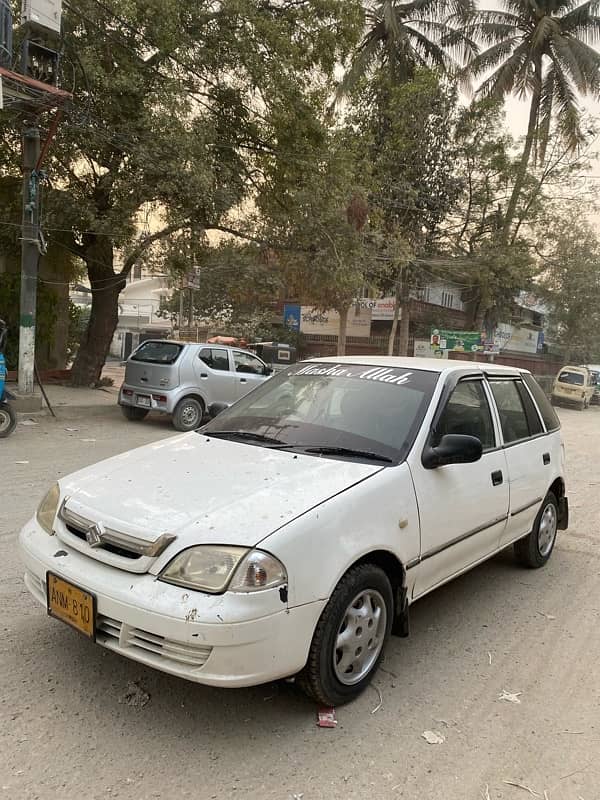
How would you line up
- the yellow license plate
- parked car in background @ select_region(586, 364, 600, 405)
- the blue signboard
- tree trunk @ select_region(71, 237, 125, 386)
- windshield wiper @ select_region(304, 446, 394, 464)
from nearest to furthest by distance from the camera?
the yellow license plate → windshield wiper @ select_region(304, 446, 394, 464) → tree trunk @ select_region(71, 237, 125, 386) → parked car in background @ select_region(586, 364, 600, 405) → the blue signboard

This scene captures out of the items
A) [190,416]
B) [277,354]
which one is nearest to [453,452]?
[190,416]

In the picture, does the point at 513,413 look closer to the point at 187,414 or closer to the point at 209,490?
the point at 209,490

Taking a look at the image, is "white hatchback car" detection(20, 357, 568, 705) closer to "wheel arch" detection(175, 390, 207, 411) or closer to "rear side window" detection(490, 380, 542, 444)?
"rear side window" detection(490, 380, 542, 444)

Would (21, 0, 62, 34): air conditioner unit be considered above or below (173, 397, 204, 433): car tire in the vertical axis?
above

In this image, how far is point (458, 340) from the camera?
26531mm

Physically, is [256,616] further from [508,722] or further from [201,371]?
[201,371]

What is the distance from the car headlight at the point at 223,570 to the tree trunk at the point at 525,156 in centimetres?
2542

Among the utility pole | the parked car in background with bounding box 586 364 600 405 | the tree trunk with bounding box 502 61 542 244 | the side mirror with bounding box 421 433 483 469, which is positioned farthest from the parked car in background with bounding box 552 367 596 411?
the side mirror with bounding box 421 433 483 469

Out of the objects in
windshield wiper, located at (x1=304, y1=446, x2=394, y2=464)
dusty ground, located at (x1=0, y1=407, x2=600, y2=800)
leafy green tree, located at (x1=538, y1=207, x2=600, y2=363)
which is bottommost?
dusty ground, located at (x1=0, y1=407, x2=600, y2=800)

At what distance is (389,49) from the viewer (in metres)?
25.9

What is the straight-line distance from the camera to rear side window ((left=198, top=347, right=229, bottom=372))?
11680 millimetres

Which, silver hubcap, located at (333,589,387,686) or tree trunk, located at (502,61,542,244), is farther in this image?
tree trunk, located at (502,61,542,244)

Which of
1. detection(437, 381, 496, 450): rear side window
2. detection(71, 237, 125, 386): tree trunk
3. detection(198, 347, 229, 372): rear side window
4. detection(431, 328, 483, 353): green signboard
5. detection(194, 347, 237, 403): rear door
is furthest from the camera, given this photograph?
detection(431, 328, 483, 353): green signboard

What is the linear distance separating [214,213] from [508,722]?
1095 cm
